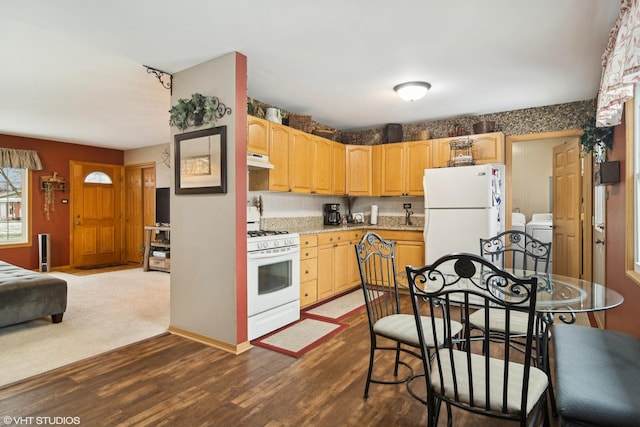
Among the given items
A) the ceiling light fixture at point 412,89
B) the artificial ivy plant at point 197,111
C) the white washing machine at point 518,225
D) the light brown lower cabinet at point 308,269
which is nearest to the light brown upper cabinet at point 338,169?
the light brown lower cabinet at point 308,269

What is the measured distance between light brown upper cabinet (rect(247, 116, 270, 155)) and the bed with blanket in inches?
95.8

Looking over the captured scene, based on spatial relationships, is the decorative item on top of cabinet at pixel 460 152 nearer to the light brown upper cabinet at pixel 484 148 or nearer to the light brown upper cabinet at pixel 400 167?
the light brown upper cabinet at pixel 484 148

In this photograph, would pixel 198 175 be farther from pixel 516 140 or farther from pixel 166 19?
pixel 516 140

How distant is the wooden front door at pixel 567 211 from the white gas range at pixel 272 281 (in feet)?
11.0

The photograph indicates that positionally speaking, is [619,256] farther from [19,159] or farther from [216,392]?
[19,159]

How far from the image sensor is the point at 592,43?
2732 mm

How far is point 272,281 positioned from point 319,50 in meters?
2.08

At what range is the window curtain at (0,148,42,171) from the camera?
601cm

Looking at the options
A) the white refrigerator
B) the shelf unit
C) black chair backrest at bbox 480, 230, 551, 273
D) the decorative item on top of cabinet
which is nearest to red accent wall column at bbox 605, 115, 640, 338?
black chair backrest at bbox 480, 230, 551, 273

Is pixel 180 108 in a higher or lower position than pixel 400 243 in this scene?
higher

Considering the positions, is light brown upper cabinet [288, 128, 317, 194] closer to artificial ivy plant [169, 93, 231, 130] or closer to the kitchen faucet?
artificial ivy plant [169, 93, 231, 130]

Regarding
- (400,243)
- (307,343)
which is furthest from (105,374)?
(400,243)

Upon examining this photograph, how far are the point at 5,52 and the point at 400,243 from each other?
14.8 feet

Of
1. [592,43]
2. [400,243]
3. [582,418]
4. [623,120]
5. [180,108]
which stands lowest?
[582,418]
